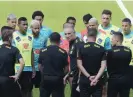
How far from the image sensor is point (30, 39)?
40.8 feet

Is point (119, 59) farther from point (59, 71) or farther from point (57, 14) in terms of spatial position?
point (57, 14)

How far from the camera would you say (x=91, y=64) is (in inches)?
426

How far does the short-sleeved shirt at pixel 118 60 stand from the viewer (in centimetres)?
1118

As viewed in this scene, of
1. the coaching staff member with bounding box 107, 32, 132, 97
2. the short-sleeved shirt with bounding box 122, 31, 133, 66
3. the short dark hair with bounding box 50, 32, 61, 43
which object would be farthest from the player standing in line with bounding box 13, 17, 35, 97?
the short-sleeved shirt with bounding box 122, 31, 133, 66

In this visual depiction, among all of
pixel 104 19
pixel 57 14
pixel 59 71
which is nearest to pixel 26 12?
pixel 57 14

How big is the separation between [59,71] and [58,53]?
1.50 feet

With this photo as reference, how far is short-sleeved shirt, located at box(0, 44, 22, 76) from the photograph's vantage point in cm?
1067

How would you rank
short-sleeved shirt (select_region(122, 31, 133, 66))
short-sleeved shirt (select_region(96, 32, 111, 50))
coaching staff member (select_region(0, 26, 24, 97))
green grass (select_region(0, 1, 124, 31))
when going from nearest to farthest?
1. coaching staff member (select_region(0, 26, 24, 97))
2. short-sleeved shirt (select_region(96, 32, 111, 50))
3. short-sleeved shirt (select_region(122, 31, 133, 66))
4. green grass (select_region(0, 1, 124, 31))

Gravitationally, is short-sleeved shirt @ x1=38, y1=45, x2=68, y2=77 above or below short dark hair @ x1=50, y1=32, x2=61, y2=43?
below

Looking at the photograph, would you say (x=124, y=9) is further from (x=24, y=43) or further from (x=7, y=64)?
(x=7, y=64)

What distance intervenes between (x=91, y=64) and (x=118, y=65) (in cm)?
81

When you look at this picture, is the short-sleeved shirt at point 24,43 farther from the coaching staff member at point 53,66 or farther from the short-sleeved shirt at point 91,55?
the short-sleeved shirt at point 91,55

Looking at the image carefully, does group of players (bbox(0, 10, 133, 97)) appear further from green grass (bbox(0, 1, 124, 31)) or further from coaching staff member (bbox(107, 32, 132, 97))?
green grass (bbox(0, 1, 124, 31))

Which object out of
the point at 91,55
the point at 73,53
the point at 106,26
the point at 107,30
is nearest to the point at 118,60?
the point at 91,55
